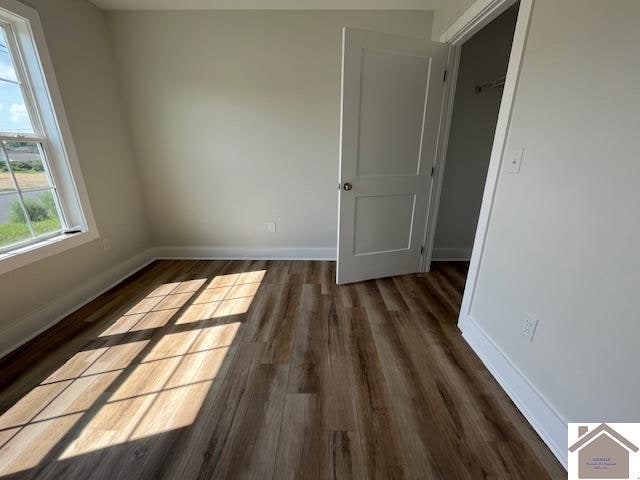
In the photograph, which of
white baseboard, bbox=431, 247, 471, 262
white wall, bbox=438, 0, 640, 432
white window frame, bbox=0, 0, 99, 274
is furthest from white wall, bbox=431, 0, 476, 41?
white window frame, bbox=0, 0, 99, 274

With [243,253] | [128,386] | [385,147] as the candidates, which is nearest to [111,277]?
[243,253]

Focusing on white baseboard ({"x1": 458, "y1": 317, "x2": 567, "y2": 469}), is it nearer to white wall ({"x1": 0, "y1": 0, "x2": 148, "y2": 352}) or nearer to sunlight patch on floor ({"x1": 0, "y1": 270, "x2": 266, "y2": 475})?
sunlight patch on floor ({"x1": 0, "y1": 270, "x2": 266, "y2": 475})

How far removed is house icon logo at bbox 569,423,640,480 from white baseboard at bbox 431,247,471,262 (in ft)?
6.79

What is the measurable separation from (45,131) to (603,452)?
3.64 meters

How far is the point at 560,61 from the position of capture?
3.57 ft

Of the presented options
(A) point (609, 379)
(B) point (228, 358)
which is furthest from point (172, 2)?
(A) point (609, 379)

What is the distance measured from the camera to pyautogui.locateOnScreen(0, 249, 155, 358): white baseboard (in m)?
1.65

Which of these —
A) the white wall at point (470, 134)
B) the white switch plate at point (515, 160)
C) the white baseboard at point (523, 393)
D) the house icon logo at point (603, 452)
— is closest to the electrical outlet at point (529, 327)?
the white baseboard at point (523, 393)

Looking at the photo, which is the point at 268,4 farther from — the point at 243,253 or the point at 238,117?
the point at 243,253

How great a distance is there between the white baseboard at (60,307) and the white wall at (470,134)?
11.2 ft

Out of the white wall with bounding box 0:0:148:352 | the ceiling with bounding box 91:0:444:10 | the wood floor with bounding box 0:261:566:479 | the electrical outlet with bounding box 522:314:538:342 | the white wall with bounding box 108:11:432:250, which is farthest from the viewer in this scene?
the white wall with bounding box 108:11:432:250

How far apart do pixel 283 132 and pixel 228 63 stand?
0.79 meters

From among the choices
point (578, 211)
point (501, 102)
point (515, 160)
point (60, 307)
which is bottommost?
point (60, 307)

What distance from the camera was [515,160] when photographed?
52.5 inches
